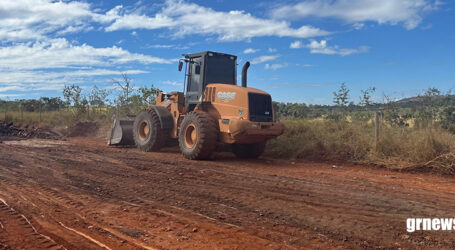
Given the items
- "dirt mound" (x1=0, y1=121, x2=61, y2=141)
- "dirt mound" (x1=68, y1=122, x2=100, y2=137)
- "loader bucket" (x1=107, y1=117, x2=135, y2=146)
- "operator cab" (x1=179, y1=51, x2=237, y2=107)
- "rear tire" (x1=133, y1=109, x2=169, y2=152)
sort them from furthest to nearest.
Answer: "dirt mound" (x1=68, y1=122, x2=100, y2=137) < "dirt mound" (x1=0, y1=121, x2=61, y2=141) < "loader bucket" (x1=107, y1=117, x2=135, y2=146) < "rear tire" (x1=133, y1=109, x2=169, y2=152) < "operator cab" (x1=179, y1=51, x2=237, y2=107)

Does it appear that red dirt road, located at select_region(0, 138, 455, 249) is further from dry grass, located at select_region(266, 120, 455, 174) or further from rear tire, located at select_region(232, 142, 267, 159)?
rear tire, located at select_region(232, 142, 267, 159)

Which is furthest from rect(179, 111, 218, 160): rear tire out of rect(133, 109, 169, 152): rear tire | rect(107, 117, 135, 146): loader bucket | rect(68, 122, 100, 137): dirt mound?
rect(68, 122, 100, 137): dirt mound

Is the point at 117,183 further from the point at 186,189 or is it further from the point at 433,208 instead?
the point at 433,208

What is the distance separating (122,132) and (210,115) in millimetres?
Answer: 4878

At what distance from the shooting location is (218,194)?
606cm

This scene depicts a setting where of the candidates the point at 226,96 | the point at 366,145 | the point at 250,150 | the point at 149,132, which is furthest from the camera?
the point at 149,132

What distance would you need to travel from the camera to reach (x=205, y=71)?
11227 millimetres

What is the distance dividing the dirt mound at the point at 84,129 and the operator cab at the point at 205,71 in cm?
1010

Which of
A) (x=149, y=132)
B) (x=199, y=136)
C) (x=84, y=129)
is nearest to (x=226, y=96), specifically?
(x=199, y=136)

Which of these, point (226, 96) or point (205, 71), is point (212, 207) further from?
point (205, 71)

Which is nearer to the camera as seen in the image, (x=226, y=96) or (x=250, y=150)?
(x=226, y=96)

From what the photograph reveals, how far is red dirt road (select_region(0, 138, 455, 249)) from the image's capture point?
396 cm

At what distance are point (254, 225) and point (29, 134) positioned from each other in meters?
18.3

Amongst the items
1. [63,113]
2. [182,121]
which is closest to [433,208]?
[182,121]
